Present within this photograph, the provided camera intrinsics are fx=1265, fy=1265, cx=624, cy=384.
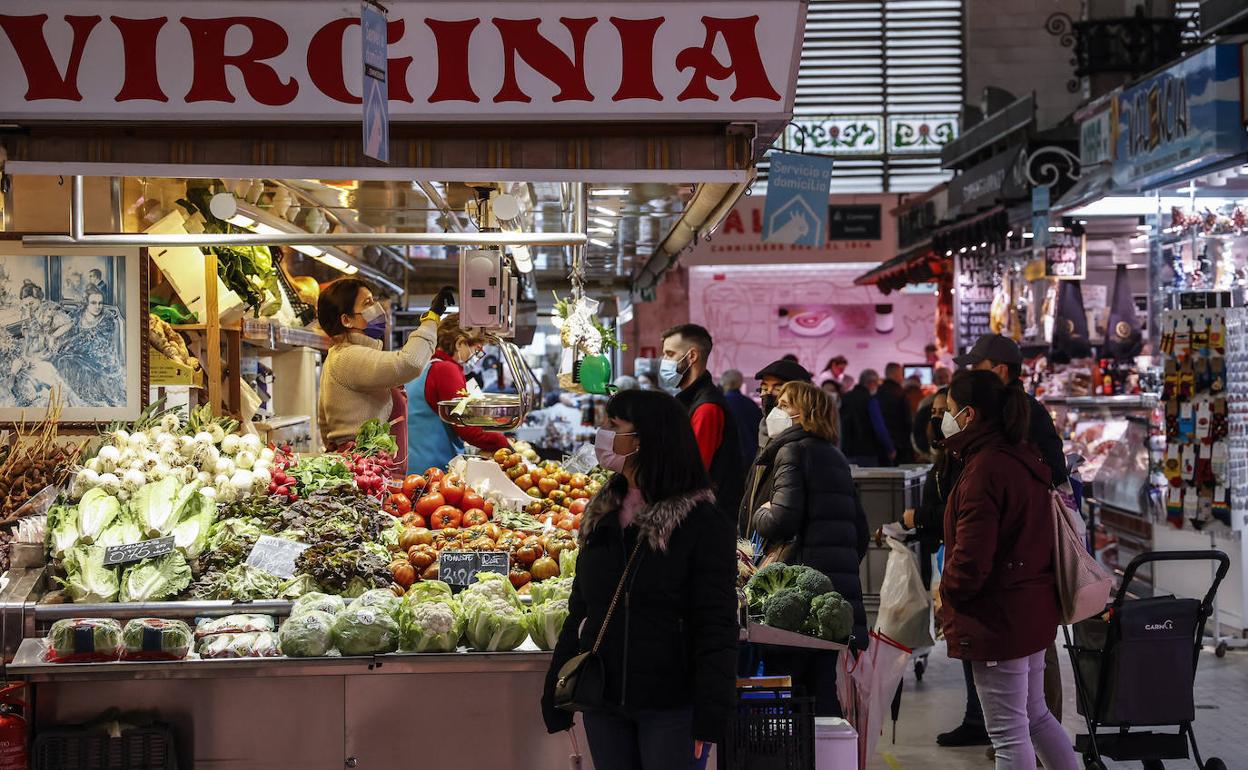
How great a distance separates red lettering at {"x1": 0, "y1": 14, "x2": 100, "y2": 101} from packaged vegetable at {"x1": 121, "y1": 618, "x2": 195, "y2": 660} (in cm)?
186

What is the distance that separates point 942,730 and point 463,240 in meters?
3.61

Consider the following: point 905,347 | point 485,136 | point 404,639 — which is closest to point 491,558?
point 404,639

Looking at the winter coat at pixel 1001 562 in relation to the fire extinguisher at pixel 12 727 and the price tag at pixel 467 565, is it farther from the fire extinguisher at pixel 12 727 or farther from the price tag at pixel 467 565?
the fire extinguisher at pixel 12 727

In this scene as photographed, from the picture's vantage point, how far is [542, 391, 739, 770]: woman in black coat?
3438mm

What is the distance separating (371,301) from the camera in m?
6.80

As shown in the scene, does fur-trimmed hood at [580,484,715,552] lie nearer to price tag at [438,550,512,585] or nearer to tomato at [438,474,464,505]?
price tag at [438,550,512,585]

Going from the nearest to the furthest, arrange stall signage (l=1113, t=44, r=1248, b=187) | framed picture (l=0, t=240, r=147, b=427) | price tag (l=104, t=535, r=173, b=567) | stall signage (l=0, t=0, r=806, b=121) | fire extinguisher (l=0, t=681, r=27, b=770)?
fire extinguisher (l=0, t=681, r=27, b=770) → stall signage (l=0, t=0, r=806, b=121) → price tag (l=104, t=535, r=173, b=567) → framed picture (l=0, t=240, r=147, b=427) → stall signage (l=1113, t=44, r=1248, b=187)

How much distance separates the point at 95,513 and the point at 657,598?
8.52 ft

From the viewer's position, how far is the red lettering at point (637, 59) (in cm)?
448

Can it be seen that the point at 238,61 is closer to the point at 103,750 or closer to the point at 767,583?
the point at 103,750

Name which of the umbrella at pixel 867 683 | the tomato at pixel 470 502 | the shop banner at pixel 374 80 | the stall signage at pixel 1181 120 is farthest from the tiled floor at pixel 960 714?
the shop banner at pixel 374 80

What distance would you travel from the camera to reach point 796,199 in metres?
A: 9.64

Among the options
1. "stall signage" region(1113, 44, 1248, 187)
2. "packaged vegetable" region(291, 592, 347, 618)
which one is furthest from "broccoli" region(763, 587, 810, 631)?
"stall signage" region(1113, 44, 1248, 187)

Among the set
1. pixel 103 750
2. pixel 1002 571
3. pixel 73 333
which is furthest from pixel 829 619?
pixel 73 333
